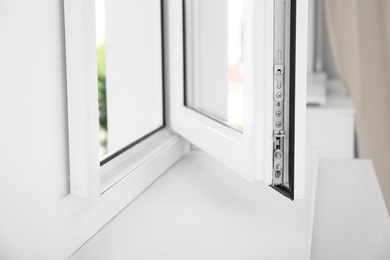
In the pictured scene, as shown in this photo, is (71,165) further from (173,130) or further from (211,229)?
(173,130)

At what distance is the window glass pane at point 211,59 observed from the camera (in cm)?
118

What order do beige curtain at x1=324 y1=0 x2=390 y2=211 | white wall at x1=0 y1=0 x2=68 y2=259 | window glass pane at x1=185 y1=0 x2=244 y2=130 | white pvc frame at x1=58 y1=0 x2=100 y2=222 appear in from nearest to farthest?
white wall at x1=0 y1=0 x2=68 y2=259 < white pvc frame at x1=58 y1=0 x2=100 y2=222 < window glass pane at x1=185 y1=0 x2=244 y2=130 < beige curtain at x1=324 y1=0 x2=390 y2=211

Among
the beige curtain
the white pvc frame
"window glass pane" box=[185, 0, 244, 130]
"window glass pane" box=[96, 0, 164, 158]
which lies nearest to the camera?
the white pvc frame

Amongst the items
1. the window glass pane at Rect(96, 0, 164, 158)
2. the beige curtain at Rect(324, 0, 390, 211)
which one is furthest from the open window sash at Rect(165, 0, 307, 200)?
the beige curtain at Rect(324, 0, 390, 211)

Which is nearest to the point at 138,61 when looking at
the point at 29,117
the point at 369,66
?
the point at 29,117

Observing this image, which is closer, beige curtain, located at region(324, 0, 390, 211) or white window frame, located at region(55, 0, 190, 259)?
white window frame, located at region(55, 0, 190, 259)

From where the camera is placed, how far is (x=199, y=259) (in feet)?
2.58

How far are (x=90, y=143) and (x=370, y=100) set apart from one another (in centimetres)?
211

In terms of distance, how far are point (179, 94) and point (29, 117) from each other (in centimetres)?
64

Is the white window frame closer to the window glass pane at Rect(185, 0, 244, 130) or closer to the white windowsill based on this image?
the white windowsill

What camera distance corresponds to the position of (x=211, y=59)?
4.14 feet

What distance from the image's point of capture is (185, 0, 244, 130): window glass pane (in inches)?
A: 46.5

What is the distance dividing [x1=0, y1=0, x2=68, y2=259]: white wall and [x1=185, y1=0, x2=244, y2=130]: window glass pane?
16.6 inches


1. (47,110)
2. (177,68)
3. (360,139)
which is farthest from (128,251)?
(360,139)
